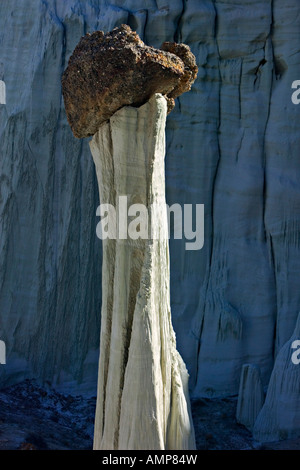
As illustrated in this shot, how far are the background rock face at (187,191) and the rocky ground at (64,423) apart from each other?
40cm

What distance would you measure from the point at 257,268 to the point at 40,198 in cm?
417

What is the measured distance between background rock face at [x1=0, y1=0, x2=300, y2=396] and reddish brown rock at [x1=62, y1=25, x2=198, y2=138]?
23.8 ft

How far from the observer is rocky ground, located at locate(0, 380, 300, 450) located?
12250mm

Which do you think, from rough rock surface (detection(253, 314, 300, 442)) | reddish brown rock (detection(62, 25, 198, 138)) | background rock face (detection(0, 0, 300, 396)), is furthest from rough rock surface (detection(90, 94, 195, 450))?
background rock face (detection(0, 0, 300, 396))

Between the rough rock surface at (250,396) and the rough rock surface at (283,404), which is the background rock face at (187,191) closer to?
the rough rock surface at (250,396)

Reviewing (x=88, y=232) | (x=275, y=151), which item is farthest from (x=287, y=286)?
(x=88, y=232)

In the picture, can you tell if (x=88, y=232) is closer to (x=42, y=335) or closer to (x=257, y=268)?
(x=42, y=335)

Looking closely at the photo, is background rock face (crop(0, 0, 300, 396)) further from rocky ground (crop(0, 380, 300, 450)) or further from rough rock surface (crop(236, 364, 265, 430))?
rough rock surface (crop(236, 364, 265, 430))

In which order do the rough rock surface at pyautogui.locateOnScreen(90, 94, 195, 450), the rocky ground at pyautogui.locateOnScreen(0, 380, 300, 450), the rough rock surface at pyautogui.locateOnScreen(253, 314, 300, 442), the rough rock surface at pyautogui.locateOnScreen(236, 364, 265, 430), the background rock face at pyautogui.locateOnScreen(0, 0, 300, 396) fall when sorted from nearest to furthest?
1. the rough rock surface at pyautogui.locateOnScreen(90, 94, 195, 450)
2. the rocky ground at pyautogui.locateOnScreen(0, 380, 300, 450)
3. the rough rock surface at pyautogui.locateOnScreen(253, 314, 300, 442)
4. the rough rock surface at pyautogui.locateOnScreen(236, 364, 265, 430)
5. the background rock face at pyautogui.locateOnScreen(0, 0, 300, 396)

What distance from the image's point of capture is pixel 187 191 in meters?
15.8

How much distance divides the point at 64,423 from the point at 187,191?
4.86 metres

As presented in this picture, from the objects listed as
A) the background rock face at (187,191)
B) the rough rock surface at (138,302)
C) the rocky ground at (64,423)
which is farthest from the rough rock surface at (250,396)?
the rough rock surface at (138,302)

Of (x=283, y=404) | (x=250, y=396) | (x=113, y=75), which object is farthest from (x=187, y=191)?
(x=113, y=75)

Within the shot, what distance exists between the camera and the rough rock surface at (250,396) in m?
13.4
